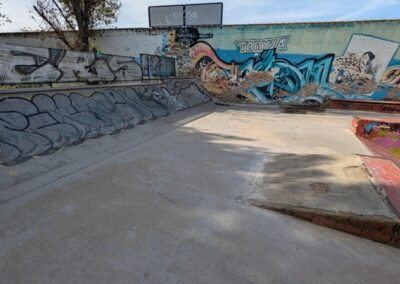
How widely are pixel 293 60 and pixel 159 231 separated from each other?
1290cm

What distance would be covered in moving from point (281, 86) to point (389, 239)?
1171cm

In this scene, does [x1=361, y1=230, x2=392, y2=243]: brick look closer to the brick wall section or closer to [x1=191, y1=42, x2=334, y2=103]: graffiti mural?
the brick wall section

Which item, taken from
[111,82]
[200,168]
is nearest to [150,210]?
[200,168]

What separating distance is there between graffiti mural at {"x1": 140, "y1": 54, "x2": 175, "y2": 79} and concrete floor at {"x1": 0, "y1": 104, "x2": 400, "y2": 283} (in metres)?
6.96

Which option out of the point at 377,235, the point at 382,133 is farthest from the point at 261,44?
the point at 377,235

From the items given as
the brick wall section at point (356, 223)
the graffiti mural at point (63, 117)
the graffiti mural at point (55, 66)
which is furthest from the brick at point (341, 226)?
the graffiti mural at point (55, 66)

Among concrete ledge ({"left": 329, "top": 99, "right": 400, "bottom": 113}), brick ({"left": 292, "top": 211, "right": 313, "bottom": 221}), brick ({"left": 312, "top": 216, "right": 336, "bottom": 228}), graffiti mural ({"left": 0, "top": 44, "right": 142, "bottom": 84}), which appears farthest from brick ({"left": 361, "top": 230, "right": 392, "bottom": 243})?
concrete ledge ({"left": 329, "top": 99, "right": 400, "bottom": 113})

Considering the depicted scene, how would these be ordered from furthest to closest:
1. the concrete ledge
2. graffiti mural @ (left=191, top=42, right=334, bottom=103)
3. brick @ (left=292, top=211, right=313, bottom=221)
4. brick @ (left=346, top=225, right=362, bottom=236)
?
graffiti mural @ (left=191, top=42, right=334, bottom=103), the concrete ledge, brick @ (left=292, top=211, right=313, bottom=221), brick @ (left=346, top=225, right=362, bottom=236)

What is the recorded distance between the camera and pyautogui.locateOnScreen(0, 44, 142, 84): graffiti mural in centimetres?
541

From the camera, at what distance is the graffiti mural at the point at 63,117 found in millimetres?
4238

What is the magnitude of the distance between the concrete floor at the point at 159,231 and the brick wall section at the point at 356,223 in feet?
0.29

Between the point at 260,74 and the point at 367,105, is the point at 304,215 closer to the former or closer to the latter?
the point at 367,105

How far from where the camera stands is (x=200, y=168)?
4.14 m

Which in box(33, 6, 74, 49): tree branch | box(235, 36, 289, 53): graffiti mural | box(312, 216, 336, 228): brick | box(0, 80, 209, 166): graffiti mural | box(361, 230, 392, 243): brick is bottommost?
box(361, 230, 392, 243): brick
